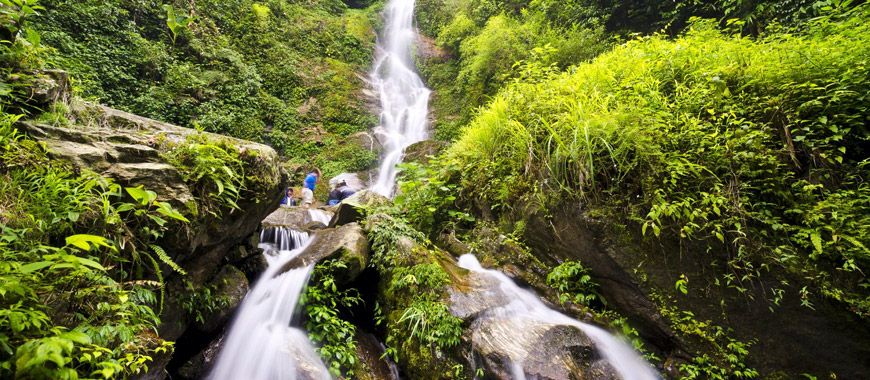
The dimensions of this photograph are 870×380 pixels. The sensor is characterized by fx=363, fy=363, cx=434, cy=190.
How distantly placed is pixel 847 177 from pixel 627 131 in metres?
1.82

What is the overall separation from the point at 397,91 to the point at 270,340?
43.9 ft

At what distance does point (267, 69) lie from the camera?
526 inches

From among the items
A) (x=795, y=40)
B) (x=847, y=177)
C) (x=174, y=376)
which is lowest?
(x=174, y=376)

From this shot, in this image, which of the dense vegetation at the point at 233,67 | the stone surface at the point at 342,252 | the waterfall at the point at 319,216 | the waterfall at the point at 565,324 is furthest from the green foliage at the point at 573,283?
the dense vegetation at the point at 233,67

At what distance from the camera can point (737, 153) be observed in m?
3.53

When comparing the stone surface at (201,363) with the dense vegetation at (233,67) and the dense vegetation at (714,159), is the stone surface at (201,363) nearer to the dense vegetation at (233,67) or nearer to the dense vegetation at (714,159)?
the dense vegetation at (714,159)

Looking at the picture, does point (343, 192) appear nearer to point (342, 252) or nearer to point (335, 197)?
point (335, 197)

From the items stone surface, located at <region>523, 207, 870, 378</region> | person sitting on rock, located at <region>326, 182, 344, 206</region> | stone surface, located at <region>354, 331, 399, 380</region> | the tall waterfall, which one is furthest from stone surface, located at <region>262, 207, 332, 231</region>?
stone surface, located at <region>523, 207, 870, 378</region>

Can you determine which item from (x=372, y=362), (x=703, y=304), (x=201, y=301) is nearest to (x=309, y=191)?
(x=201, y=301)

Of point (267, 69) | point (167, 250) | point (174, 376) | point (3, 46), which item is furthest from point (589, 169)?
point (267, 69)

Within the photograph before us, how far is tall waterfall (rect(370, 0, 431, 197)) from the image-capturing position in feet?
40.4

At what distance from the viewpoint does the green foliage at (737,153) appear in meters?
3.21

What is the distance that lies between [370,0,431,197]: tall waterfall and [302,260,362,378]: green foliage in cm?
655

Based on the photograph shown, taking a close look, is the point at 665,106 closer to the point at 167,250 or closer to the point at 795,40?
the point at 795,40
